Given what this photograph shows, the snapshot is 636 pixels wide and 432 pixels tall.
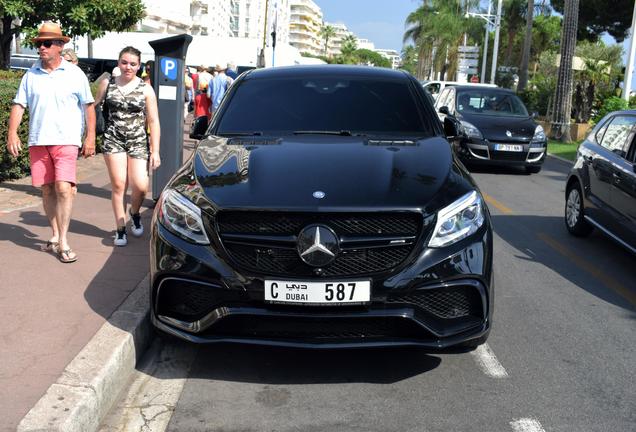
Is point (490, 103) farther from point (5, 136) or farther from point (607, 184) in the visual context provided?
point (5, 136)

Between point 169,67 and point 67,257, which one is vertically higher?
point 169,67

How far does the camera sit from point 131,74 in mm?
6859

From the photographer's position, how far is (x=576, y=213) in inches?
348

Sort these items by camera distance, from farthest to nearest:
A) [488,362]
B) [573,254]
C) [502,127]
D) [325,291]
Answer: [502,127], [573,254], [488,362], [325,291]

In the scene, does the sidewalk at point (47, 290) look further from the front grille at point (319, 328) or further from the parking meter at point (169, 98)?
the front grille at point (319, 328)

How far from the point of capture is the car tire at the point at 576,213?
8.68 meters

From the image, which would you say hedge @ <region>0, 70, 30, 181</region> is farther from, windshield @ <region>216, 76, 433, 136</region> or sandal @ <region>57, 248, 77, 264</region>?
windshield @ <region>216, 76, 433, 136</region>

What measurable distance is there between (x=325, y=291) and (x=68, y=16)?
43.5ft

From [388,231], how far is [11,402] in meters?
2.06

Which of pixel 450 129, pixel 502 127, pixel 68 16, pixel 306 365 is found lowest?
pixel 306 365

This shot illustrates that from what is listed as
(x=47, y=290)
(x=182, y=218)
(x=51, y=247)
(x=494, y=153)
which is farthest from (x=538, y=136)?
(x=182, y=218)

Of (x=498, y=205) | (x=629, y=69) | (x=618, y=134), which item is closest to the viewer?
(x=618, y=134)

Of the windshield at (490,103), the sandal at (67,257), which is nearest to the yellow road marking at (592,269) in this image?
the sandal at (67,257)

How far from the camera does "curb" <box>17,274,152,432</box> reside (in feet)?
11.3
